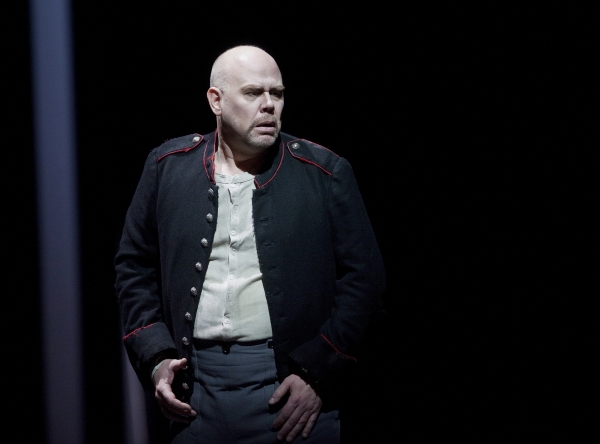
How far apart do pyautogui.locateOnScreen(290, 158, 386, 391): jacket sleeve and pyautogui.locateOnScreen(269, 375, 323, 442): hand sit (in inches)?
1.2

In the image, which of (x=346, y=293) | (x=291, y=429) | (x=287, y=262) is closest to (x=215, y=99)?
(x=287, y=262)

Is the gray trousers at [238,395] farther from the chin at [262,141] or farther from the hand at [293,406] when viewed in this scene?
the chin at [262,141]

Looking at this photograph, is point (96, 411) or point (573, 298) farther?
point (96, 411)

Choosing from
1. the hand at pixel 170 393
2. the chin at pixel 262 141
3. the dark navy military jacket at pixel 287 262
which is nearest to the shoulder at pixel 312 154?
the dark navy military jacket at pixel 287 262

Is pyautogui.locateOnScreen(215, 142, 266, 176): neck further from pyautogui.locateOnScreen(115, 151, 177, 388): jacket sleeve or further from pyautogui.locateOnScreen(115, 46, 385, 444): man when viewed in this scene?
pyautogui.locateOnScreen(115, 151, 177, 388): jacket sleeve

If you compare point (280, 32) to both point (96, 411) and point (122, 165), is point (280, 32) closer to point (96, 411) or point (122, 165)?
point (122, 165)

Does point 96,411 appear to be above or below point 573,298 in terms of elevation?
below

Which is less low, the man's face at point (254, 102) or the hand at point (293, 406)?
the man's face at point (254, 102)

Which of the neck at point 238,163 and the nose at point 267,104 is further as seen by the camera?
the neck at point 238,163

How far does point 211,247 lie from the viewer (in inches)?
69.7

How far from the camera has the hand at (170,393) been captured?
1720 mm

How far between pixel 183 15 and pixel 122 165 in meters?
0.57

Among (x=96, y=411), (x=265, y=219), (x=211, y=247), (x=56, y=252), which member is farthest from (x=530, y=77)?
(x=96, y=411)

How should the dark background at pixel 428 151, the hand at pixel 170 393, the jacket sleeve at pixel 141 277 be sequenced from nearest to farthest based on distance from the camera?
the hand at pixel 170 393 < the jacket sleeve at pixel 141 277 < the dark background at pixel 428 151
